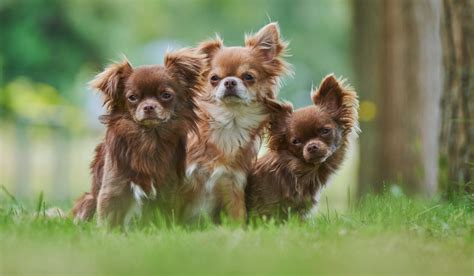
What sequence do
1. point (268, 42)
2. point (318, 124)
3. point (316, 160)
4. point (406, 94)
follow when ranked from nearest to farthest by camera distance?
point (316, 160), point (318, 124), point (268, 42), point (406, 94)

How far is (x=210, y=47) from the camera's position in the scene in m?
7.55

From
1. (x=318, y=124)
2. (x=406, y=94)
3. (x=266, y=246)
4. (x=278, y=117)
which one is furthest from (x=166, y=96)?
(x=406, y=94)

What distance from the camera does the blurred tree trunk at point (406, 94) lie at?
12.5 meters

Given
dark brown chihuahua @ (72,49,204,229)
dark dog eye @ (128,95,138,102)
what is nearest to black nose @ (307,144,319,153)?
dark brown chihuahua @ (72,49,204,229)

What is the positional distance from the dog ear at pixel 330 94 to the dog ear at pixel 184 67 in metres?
1.09

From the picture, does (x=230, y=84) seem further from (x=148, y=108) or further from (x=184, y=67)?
(x=148, y=108)

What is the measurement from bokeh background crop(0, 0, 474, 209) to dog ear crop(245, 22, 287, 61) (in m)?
0.53

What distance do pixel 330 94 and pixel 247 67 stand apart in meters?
0.77

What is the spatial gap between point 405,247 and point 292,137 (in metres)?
1.84

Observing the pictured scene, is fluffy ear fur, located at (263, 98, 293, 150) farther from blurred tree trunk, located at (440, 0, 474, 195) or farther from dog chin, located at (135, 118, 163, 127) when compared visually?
blurred tree trunk, located at (440, 0, 474, 195)

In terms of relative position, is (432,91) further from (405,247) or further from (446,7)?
(405,247)

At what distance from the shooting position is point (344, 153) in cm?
755

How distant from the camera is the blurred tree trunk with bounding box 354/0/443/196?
12477 millimetres

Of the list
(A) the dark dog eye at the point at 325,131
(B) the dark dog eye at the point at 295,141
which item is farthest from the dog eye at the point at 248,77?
(A) the dark dog eye at the point at 325,131
